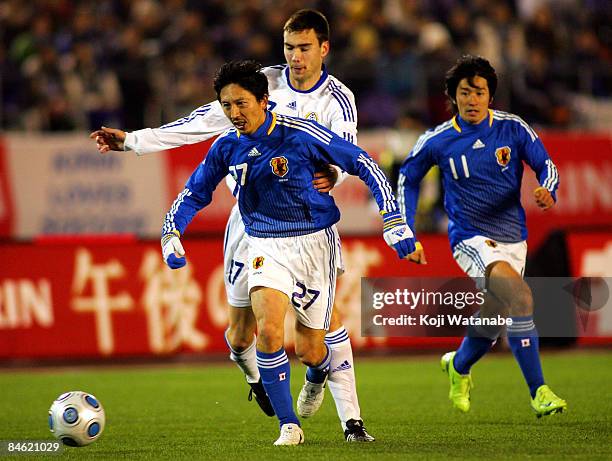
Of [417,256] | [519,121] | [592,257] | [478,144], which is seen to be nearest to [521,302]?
[478,144]

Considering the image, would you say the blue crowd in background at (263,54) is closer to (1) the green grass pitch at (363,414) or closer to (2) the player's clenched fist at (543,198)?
(1) the green grass pitch at (363,414)

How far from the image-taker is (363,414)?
327 inches

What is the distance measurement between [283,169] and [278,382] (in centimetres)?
125

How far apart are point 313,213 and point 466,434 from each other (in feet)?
5.45

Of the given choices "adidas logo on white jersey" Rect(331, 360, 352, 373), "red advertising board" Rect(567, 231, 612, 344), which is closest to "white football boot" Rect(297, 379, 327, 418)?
"adidas logo on white jersey" Rect(331, 360, 352, 373)

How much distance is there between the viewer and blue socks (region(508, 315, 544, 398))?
7680 mm

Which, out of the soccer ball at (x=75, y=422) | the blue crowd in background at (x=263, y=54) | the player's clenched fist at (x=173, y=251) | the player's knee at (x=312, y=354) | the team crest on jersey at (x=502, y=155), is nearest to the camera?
the soccer ball at (x=75, y=422)

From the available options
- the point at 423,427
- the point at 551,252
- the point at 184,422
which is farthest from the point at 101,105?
the point at 423,427

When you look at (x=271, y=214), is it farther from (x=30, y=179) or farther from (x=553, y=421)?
(x=30, y=179)

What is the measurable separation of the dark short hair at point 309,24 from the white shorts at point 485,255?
1.77 metres

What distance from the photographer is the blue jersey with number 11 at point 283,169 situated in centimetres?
675

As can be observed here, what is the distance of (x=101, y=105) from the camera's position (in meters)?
14.9

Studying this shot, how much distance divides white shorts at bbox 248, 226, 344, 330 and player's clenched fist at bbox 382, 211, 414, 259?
22.4 inches

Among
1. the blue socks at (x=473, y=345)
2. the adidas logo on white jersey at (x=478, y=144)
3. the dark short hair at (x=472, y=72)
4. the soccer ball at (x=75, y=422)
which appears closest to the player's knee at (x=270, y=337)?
the soccer ball at (x=75, y=422)
